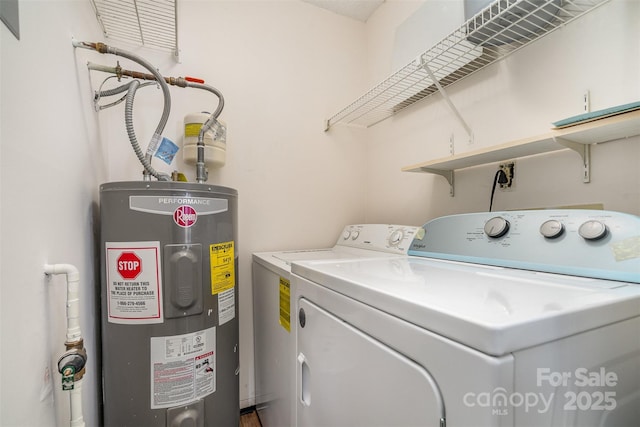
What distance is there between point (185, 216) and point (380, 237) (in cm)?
94

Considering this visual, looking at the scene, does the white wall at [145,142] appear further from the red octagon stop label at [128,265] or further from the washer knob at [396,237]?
the washer knob at [396,237]

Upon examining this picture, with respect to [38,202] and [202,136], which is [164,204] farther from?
[202,136]

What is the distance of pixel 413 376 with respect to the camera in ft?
1.63

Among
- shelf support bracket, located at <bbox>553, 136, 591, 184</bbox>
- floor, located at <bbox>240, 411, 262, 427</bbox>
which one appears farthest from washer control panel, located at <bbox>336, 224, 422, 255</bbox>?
floor, located at <bbox>240, 411, 262, 427</bbox>

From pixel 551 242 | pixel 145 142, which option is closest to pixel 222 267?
pixel 145 142

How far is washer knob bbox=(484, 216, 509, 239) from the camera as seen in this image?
91cm

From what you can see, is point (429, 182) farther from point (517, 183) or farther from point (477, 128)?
point (517, 183)

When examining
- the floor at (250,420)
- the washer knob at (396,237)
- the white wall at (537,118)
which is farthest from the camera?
the floor at (250,420)

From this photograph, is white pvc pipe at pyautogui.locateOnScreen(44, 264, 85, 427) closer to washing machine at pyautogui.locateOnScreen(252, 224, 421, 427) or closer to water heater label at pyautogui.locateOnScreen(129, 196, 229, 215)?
water heater label at pyautogui.locateOnScreen(129, 196, 229, 215)

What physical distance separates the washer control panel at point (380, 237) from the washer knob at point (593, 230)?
0.56m

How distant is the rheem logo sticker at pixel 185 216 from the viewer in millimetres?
1023

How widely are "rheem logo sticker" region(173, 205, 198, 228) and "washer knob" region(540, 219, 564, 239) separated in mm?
1137

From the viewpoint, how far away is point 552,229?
79 centimetres

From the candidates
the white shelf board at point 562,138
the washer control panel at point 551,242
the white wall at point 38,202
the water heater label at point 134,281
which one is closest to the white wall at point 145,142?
the white wall at point 38,202
